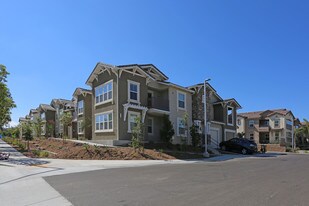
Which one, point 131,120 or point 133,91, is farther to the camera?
point 133,91

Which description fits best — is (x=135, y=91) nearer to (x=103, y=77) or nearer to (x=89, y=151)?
(x=103, y=77)

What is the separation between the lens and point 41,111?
55.8 meters

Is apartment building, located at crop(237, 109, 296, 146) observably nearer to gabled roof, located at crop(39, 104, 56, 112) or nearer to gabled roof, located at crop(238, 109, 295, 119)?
gabled roof, located at crop(238, 109, 295, 119)

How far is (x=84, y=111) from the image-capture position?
117ft

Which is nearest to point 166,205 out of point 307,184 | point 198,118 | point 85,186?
point 85,186

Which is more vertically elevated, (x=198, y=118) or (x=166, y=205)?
(x=198, y=118)

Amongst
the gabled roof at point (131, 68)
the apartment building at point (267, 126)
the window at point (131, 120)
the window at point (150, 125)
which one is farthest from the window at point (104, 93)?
the apartment building at point (267, 126)

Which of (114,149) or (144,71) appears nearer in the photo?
(114,149)

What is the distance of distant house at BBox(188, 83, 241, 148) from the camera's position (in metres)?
35.1

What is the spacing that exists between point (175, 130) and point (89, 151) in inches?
483

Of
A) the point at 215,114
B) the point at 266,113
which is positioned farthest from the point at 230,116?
the point at 266,113

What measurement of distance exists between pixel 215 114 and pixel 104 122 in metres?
18.1

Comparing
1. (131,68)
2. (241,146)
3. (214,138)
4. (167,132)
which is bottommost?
(241,146)

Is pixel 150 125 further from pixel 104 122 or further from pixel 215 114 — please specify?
pixel 215 114
